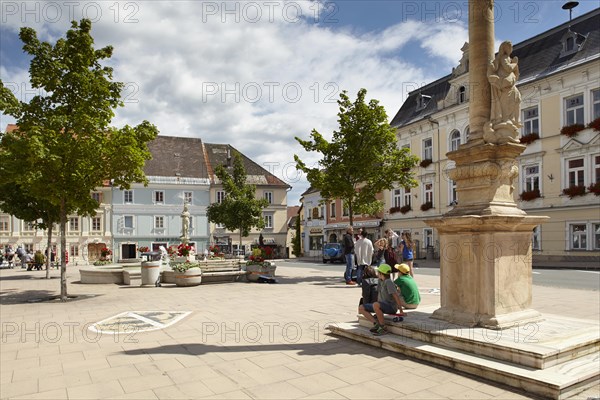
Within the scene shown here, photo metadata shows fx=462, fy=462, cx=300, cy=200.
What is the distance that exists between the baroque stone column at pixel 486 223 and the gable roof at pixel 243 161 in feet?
152

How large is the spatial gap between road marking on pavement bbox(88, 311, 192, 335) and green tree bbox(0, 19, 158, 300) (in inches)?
168

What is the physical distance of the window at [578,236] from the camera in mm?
25250

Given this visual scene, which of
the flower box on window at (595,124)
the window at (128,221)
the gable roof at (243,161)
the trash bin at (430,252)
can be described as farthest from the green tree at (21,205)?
the gable roof at (243,161)

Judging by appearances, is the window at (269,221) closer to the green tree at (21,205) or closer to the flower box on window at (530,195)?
the flower box on window at (530,195)

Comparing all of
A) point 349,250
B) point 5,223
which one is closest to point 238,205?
point 5,223

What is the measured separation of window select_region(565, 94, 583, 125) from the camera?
25.9 metres

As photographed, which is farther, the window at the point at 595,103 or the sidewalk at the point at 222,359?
the window at the point at 595,103

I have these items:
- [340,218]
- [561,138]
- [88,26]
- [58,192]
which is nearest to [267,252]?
[58,192]

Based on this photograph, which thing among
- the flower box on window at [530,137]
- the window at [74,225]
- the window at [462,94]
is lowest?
the window at [74,225]

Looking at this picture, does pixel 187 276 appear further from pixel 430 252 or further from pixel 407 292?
pixel 430 252

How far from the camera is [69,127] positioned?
12820mm

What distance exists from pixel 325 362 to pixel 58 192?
10121 mm

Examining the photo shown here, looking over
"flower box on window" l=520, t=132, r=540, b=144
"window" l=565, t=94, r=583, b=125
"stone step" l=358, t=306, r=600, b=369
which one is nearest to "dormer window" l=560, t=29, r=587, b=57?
"window" l=565, t=94, r=583, b=125

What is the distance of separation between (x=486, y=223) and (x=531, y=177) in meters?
25.1
